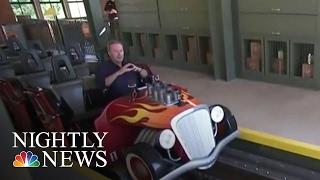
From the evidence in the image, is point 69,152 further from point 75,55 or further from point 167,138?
point 75,55

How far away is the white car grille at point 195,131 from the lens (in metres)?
2.32

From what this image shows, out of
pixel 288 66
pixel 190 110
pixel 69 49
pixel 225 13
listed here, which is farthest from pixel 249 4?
pixel 190 110

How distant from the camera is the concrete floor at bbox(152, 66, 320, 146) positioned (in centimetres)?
354

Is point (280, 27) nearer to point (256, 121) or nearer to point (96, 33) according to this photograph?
point (256, 121)

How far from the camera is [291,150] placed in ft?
8.34

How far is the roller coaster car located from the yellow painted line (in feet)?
0.53

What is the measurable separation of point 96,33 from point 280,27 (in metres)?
2.88

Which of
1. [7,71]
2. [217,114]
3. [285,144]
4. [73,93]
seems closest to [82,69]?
[73,93]

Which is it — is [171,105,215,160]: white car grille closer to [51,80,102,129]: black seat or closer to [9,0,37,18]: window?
[51,80,102,129]: black seat

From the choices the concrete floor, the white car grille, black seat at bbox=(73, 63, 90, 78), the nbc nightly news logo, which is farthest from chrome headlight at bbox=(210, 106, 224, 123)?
black seat at bbox=(73, 63, 90, 78)

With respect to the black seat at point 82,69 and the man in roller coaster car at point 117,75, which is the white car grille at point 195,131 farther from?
the black seat at point 82,69

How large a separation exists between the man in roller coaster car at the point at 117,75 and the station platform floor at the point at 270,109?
1.09 metres

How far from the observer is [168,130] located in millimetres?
2268

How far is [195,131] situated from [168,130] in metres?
0.22
